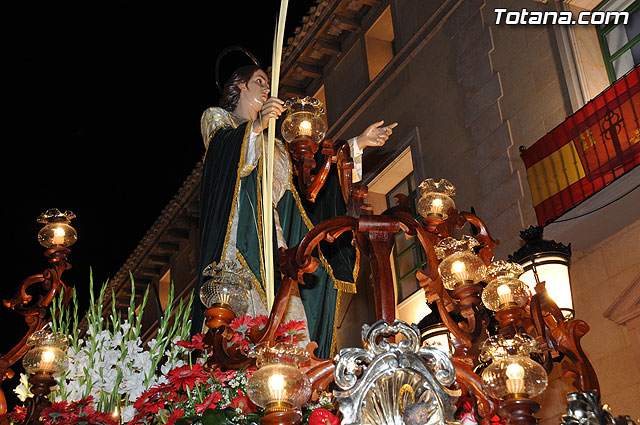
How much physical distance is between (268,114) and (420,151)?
211 inches

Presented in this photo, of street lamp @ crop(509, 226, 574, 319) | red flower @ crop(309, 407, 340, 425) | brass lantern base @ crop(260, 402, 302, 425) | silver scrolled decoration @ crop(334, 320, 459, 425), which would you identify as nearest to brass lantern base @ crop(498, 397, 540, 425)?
silver scrolled decoration @ crop(334, 320, 459, 425)

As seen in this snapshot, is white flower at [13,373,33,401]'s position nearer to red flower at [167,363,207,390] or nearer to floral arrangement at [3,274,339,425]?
floral arrangement at [3,274,339,425]

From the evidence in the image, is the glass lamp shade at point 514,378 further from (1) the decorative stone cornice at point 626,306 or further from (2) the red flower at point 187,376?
(1) the decorative stone cornice at point 626,306

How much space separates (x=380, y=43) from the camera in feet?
35.0

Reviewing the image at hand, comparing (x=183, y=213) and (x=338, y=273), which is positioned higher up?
(x=183, y=213)

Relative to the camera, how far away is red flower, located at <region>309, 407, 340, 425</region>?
88.5 inches

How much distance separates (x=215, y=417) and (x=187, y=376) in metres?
0.24

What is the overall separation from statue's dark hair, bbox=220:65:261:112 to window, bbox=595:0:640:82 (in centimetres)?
345

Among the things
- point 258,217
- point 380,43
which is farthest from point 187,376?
point 380,43

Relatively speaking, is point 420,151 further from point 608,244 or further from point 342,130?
point 608,244

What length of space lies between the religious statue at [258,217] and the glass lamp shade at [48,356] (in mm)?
805

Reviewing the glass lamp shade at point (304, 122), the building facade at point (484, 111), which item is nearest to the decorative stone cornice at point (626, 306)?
the building facade at point (484, 111)

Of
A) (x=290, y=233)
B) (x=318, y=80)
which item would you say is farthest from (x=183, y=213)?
(x=290, y=233)

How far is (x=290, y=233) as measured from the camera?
443 cm
